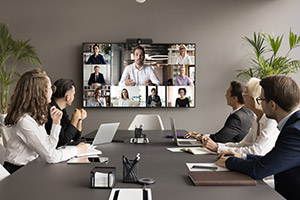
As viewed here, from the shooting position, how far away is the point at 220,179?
175 centimetres

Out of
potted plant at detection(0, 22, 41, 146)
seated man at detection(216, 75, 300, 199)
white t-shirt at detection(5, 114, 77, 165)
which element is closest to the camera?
seated man at detection(216, 75, 300, 199)

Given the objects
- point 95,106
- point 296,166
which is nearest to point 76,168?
point 296,166

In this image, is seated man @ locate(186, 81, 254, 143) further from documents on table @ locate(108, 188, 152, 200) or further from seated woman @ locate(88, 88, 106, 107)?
seated woman @ locate(88, 88, 106, 107)

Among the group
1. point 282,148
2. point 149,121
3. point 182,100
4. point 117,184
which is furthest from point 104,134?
point 182,100

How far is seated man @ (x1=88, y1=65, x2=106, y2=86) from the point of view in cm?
625

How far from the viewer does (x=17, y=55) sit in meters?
6.01

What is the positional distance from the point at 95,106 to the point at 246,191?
4894 millimetres

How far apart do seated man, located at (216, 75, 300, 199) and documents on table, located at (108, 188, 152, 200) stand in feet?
1.94

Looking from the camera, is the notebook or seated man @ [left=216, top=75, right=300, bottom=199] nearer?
the notebook

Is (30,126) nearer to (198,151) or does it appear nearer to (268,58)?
(198,151)

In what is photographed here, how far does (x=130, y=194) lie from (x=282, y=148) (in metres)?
0.82

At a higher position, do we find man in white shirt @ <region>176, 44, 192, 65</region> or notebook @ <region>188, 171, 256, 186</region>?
man in white shirt @ <region>176, 44, 192, 65</region>

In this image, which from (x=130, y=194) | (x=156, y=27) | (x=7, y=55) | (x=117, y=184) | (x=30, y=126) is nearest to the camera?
(x=130, y=194)

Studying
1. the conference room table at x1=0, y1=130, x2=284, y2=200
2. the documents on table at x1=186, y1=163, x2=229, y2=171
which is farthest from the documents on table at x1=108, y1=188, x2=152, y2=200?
the documents on table at x1=186, y1=163, x2=229, y2=171
